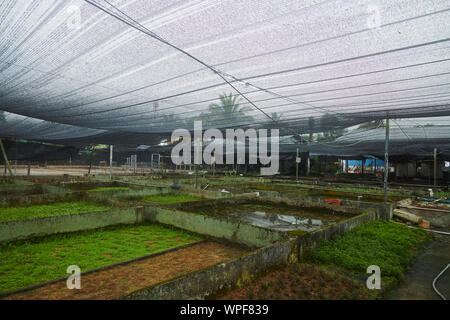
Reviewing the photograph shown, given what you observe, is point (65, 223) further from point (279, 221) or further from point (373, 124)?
point (373, 124)

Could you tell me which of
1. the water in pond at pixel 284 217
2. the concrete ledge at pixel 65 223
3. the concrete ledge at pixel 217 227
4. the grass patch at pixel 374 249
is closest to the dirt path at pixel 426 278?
the grass patch at pixel 374 249

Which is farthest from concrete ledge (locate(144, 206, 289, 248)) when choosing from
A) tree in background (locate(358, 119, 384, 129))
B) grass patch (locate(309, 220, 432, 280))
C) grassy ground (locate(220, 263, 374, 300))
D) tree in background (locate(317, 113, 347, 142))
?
tree in background (locate(358, 119, 384, 129))

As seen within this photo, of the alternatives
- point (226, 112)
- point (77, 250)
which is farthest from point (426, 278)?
point (77, 250)

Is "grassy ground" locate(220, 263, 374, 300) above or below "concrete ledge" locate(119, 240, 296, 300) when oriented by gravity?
below

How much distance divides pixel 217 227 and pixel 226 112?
296 cm

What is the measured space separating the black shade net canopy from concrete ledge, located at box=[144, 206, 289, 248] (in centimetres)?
251

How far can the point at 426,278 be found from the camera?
11.5 feet

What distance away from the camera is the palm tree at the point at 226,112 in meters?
5.79

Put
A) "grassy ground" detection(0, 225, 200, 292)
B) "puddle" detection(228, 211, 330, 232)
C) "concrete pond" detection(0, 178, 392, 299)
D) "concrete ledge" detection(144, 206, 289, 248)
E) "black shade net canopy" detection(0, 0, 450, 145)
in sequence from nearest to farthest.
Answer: "black shade net canopy" detection(0, 0, 450, 145) < "concrete pond" detection(0, 178, 392, 299) < "grassy ground" detection(0, 225, 200, 292) < "concrete ledge" detection(144, 206, 289, 248) < "puddle" detection(228, 211, 330, 232)

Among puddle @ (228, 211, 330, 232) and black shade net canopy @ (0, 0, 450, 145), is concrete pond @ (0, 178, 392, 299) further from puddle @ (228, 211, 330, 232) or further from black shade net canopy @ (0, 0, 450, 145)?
black shade net canopy @ (0, 0, 450, 145)

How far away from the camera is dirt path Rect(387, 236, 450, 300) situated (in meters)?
3.04
